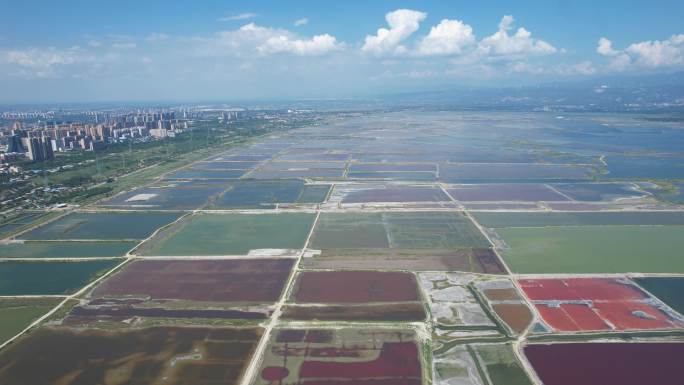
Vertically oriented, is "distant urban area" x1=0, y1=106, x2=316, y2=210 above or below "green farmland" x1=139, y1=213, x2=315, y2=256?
above

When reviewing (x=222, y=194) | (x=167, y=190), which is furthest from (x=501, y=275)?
(x=167, y=190)

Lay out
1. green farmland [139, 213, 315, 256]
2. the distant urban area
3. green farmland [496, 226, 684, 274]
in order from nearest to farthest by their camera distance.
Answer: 1. green farmland [496, 226, 684, 274]
2. green farmland [139, 213, 315, 256]
3. the distant urban area

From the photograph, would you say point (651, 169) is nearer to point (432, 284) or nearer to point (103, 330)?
point (432, 284)

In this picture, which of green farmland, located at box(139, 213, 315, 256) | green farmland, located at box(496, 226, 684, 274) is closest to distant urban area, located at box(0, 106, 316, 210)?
green farmland, located at box(139, 213, 315, 256)

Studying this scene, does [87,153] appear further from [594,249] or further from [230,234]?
[594,249]

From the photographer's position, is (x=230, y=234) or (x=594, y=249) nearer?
(x=594, y=249)

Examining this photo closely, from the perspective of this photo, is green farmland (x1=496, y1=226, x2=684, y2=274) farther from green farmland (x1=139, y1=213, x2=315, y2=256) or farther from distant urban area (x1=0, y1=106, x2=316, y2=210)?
distant urban area (x1=0, y1=106, x2=316, y2=210)

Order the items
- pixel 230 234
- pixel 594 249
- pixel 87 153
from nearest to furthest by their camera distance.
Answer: pixel 594 249 < pixel 230 234 < pixel 87 153

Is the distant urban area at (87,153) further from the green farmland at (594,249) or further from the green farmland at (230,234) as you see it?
the green farmland at (594,249)

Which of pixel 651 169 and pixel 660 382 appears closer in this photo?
pixel 660 382

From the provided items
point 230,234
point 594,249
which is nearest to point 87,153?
point 230,234

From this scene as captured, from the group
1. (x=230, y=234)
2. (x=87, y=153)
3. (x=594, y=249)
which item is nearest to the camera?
(x=594, y=249)
